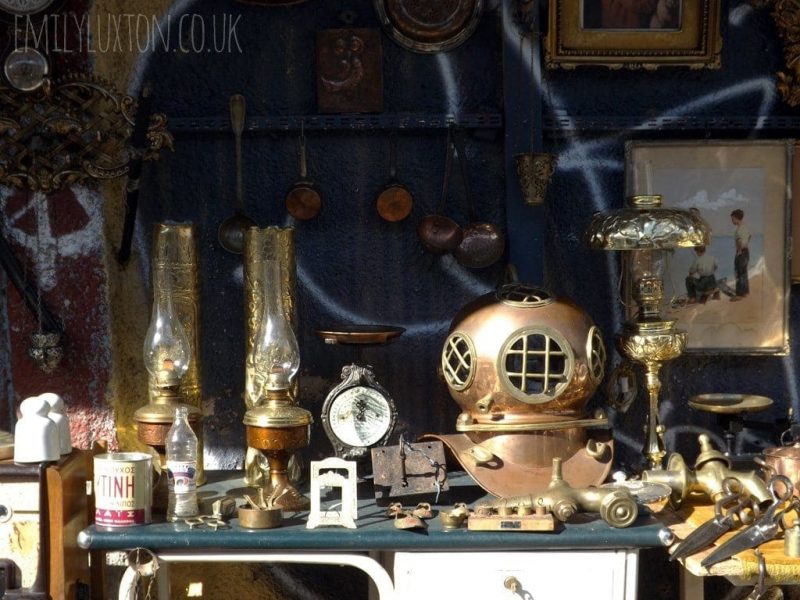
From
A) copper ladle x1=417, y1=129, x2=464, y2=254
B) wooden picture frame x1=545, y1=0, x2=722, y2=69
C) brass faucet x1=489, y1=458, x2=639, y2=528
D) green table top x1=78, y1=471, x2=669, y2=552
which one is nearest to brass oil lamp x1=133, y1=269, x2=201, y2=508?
green table top x1=78, y1=471, x2=669, y2=552

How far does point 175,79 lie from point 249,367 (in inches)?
41.0

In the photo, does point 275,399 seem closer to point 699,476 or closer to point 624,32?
point 699,476

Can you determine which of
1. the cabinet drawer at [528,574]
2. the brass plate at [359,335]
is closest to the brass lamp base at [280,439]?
the brass plate at [359,335]

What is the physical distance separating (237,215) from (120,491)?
3.60ft

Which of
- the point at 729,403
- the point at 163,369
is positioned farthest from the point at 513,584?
the point at 163,369

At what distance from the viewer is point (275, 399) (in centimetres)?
338

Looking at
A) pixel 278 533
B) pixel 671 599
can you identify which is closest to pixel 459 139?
pixel 278 533

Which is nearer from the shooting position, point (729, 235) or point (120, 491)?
point (120, 491)

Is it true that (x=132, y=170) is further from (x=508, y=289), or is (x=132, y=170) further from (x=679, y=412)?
(x=679, y=412)

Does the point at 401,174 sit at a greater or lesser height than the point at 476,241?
greater

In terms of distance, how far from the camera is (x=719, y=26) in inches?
155

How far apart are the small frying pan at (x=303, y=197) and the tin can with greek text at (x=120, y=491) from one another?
1076 millimetres

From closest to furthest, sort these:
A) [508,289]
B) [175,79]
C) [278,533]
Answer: [278,533]
[508,289]
[175,79]

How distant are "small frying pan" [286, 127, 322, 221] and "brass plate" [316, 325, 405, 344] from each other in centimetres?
46
